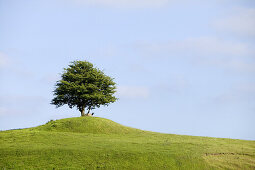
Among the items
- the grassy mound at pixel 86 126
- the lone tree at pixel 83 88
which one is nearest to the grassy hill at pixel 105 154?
the grassy mound at pixel 86 126

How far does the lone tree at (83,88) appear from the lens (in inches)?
1940

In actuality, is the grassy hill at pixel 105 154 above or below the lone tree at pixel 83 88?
below

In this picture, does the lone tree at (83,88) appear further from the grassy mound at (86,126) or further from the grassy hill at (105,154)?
the grassy hill at (105,154)

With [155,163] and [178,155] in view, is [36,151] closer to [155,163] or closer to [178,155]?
[155,163]

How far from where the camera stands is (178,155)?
27500mm

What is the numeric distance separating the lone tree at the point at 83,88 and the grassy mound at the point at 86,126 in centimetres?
713

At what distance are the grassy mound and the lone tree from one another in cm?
713

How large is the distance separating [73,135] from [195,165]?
1566 cm

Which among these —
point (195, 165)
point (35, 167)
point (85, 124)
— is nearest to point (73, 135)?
point (85, 124)

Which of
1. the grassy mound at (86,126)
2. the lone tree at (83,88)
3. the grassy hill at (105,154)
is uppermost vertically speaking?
the lone tree at (83,88)

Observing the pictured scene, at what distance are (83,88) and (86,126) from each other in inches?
403

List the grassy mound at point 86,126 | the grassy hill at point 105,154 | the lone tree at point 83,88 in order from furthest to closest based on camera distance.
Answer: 1. the lone tree at point 83,88
2. the grassy mound at point 86,126
3. the grassy hill at point 105,154

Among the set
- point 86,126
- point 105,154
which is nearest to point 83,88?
point 86,126

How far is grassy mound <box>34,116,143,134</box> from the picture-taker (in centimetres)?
3912
